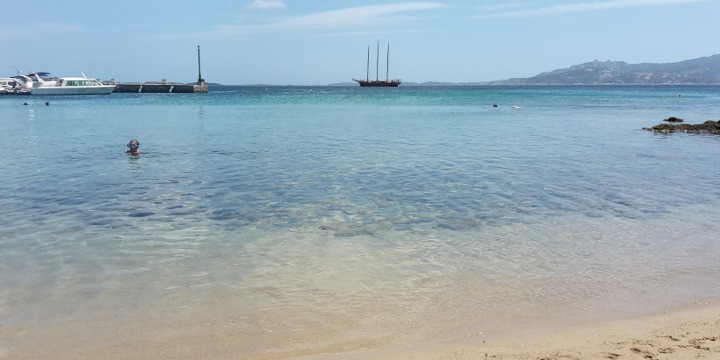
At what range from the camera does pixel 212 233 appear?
10055 mm

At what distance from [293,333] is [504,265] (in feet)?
12.0

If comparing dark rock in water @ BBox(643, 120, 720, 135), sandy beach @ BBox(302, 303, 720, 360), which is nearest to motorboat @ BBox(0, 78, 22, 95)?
dark rock in water @ BBox(643, 120, 720, 135)

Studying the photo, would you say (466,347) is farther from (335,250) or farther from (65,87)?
(65,87)

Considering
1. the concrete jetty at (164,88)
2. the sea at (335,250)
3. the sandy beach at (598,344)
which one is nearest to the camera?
the sandy beach at (598,344)

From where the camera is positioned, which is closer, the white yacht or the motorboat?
the white yacht

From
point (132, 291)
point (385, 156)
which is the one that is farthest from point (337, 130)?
point (132, 291)

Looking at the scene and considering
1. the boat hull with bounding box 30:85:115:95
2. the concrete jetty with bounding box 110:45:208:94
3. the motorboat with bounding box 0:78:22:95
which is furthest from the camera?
the concrete jetty with bounding box 110:45:208:94

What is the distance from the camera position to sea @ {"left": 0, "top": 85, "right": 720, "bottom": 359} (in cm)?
634

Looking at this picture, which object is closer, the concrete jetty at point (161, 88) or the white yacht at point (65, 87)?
the white yacht at point (65, 87)

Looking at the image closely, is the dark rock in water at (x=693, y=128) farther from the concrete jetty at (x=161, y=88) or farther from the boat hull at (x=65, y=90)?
the concrete jetty at (x=161, y=88)

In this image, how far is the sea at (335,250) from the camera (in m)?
6.34

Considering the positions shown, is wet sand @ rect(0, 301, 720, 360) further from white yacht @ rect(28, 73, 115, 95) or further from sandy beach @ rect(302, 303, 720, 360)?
white yacht @ rect(28, 73, 115, 95)

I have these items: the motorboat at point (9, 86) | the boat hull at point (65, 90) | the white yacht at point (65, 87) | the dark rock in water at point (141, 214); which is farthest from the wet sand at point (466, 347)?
the motorboat at point (9, 86)

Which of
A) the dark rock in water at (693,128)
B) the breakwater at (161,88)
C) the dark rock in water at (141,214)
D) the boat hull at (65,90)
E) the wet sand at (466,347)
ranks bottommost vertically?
the wet sand at (466,347)
